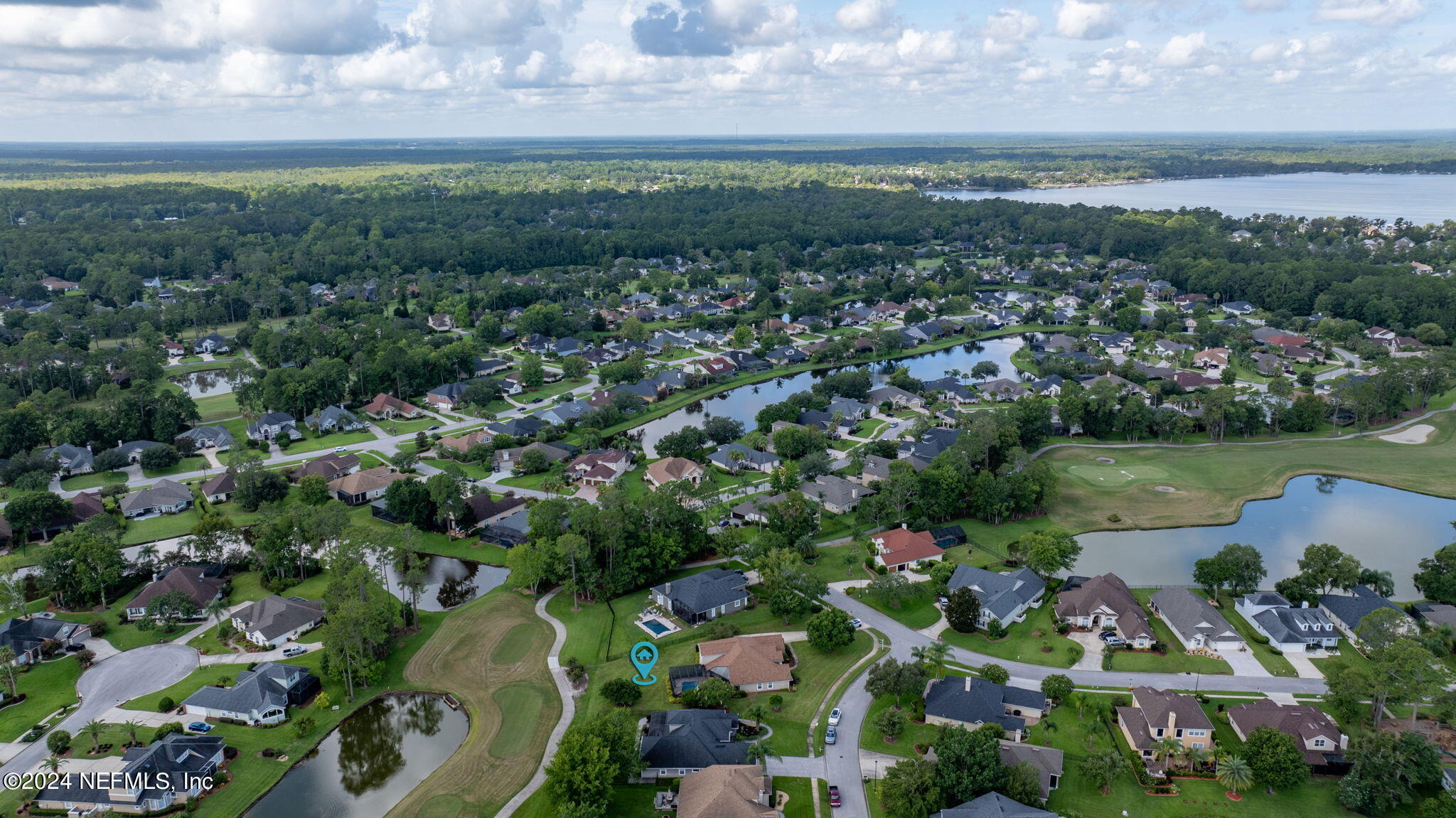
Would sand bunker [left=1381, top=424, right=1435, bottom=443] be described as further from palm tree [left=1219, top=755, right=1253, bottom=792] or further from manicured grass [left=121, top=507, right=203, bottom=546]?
manicured grass [left=121, top=507, right=203, bottom=546]

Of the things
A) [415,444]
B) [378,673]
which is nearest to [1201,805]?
[378,673]

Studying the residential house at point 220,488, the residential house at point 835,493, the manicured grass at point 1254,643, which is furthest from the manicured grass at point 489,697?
the manicured grass at point 1254,643

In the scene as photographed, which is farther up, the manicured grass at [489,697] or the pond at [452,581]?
the manicured grass at [489,697]

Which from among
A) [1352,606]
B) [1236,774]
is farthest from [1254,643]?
[1236,774]

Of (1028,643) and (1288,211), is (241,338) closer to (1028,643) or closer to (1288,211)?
(1028,643)

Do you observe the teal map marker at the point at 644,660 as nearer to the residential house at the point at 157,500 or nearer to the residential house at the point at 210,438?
the residential house at the point at 157,500
